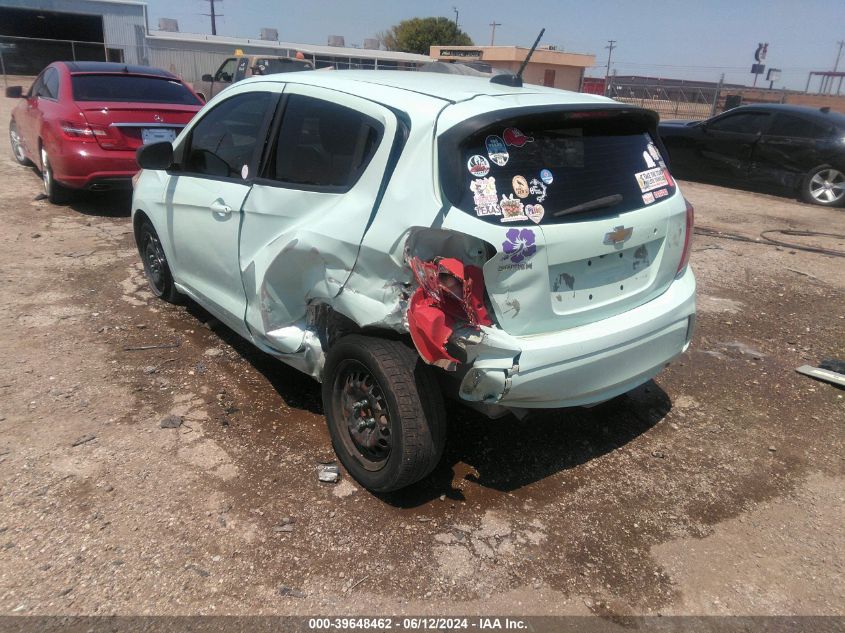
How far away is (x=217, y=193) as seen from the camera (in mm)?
3707

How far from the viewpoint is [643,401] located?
400 centimetres

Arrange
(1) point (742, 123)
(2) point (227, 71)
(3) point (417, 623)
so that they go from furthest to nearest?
1. (2) point (227, 71)
2. (1) point (742, 123)
3. (3) point (417, 623)

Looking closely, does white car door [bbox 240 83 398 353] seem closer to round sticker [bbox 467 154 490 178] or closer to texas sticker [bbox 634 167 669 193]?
round sticker [bbox 467 154 490 178]

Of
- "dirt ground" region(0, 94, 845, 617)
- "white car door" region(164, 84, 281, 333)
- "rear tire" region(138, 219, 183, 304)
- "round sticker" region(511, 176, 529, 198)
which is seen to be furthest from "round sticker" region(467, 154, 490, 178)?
"rear tire" region(138, 219, 183, 304)

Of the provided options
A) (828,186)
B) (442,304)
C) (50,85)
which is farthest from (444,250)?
(828,186)

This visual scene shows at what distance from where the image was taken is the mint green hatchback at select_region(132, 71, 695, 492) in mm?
2520

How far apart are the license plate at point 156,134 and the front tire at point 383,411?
5.36m

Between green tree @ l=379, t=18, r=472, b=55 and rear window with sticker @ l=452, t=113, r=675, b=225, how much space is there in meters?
66.2

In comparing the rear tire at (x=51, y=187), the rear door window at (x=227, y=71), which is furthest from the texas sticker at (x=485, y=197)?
the rear door window at (x=227, y=71)

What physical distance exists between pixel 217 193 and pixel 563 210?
2081mm

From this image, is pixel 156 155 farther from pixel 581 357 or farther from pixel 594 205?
pixel 581 357

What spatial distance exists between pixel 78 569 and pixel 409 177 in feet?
6.71

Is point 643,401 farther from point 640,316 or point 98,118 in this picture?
point 98,118

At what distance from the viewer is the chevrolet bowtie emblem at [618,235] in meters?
2.79
